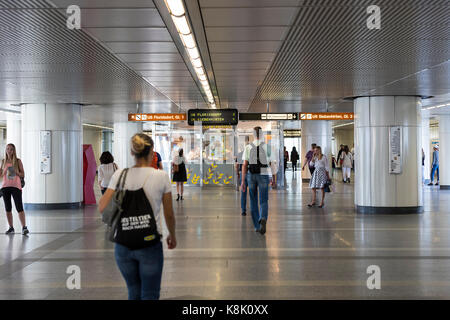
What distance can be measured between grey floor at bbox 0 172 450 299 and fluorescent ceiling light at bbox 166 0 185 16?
3.13m

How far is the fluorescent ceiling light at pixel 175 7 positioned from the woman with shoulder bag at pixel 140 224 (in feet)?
7.52

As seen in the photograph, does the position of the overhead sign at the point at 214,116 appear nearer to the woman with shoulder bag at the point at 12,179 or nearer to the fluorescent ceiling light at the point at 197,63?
the fluorescent ceiling light at the point at 197,63

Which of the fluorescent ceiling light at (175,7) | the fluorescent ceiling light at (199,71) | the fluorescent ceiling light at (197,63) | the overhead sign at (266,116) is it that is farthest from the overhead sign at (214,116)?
the fluorescent ceiling light at (175,7)

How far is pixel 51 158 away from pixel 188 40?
357 inches

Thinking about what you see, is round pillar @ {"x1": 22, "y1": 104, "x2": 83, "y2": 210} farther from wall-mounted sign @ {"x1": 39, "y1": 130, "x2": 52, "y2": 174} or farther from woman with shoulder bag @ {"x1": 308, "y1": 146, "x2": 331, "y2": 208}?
woman with shoulder bag @ {"x1": 308, "y1": 146, "x2": 331, "y2": 208}

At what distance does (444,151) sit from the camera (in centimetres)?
2158

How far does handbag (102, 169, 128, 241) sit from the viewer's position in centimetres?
355

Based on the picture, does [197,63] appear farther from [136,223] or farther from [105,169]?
[136,223]

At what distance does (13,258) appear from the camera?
7.42 m

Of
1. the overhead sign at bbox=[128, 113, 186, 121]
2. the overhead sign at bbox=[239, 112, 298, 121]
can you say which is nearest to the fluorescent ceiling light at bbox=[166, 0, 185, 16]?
the overhead sign at bbox=[239, 112, 298, 121]

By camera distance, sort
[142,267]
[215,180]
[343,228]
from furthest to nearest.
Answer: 1. [215,180]
2. [343,228]
3. [142,267]

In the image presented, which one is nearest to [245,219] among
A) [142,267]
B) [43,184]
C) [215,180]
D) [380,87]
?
[380,87]
